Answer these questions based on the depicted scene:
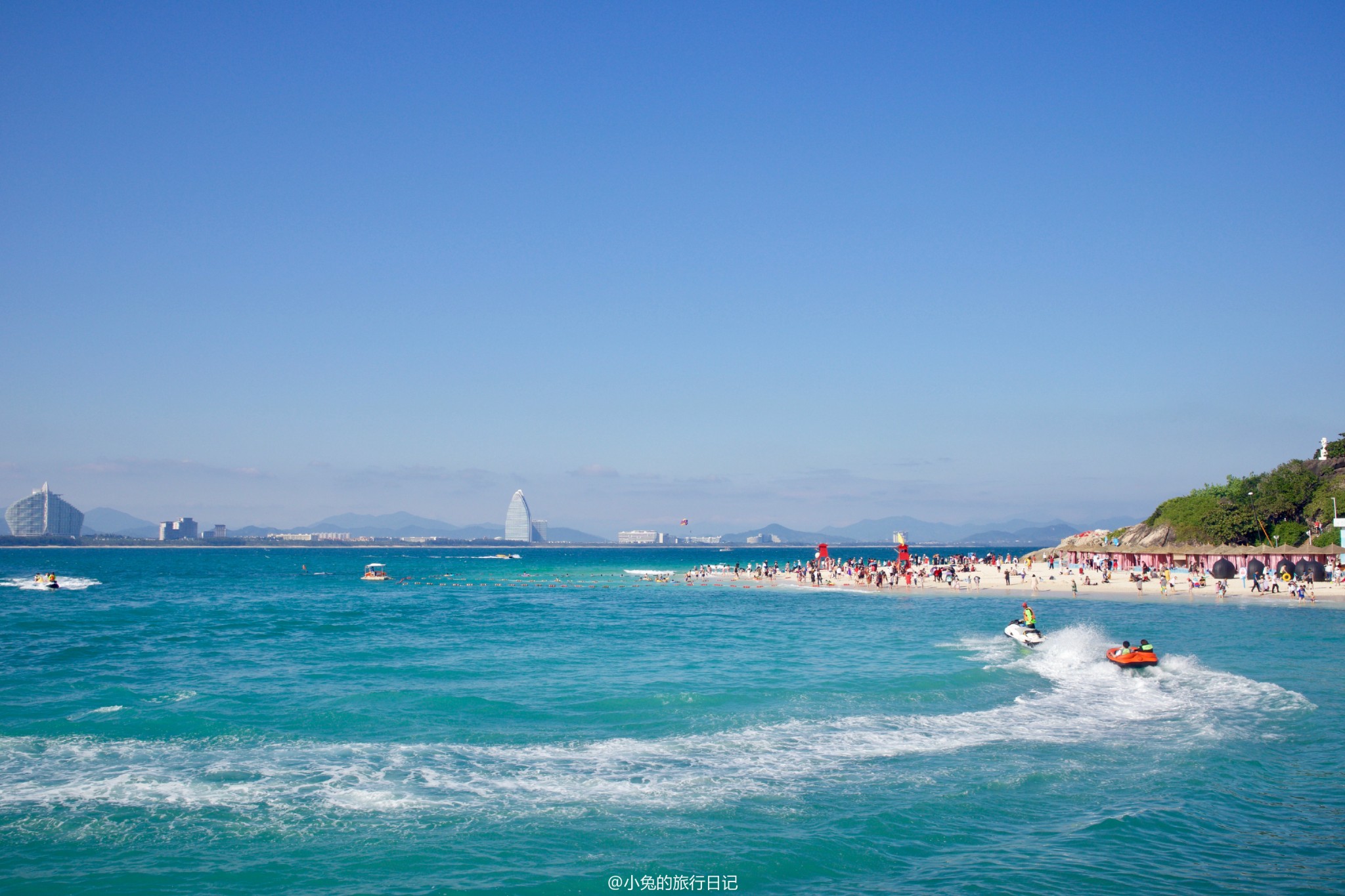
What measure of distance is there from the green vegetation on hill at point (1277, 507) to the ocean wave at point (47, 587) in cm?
10124

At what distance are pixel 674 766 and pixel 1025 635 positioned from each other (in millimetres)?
23158

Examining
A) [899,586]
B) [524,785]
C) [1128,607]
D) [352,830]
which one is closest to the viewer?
[352,830]

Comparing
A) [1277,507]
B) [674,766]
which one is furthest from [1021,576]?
[674,766]

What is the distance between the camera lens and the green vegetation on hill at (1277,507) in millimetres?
72125

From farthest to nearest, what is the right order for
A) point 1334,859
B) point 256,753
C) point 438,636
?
point 438,636 < point 256,753 < point 1334,859

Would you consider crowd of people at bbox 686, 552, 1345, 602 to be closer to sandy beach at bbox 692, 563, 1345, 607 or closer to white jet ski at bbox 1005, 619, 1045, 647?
sandy beach at bbox 692, 563, 1345, 607

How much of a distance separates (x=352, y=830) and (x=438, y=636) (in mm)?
26878

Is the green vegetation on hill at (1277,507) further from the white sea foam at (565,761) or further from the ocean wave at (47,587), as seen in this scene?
the ocean wave at (47,587)

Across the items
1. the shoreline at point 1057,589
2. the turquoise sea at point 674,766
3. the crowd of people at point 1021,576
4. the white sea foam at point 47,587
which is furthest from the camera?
the white sea foam at point 47,587

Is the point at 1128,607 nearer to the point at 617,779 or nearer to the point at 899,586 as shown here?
the point at 899,586

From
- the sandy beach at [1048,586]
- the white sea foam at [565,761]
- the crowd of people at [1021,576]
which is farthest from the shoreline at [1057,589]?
the white sea foam at [565,761]

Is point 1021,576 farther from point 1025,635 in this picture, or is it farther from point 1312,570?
point 1025,635

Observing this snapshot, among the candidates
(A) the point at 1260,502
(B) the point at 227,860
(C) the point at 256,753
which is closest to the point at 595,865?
(B) the point at 227,860

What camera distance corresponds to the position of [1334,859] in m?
12.2
